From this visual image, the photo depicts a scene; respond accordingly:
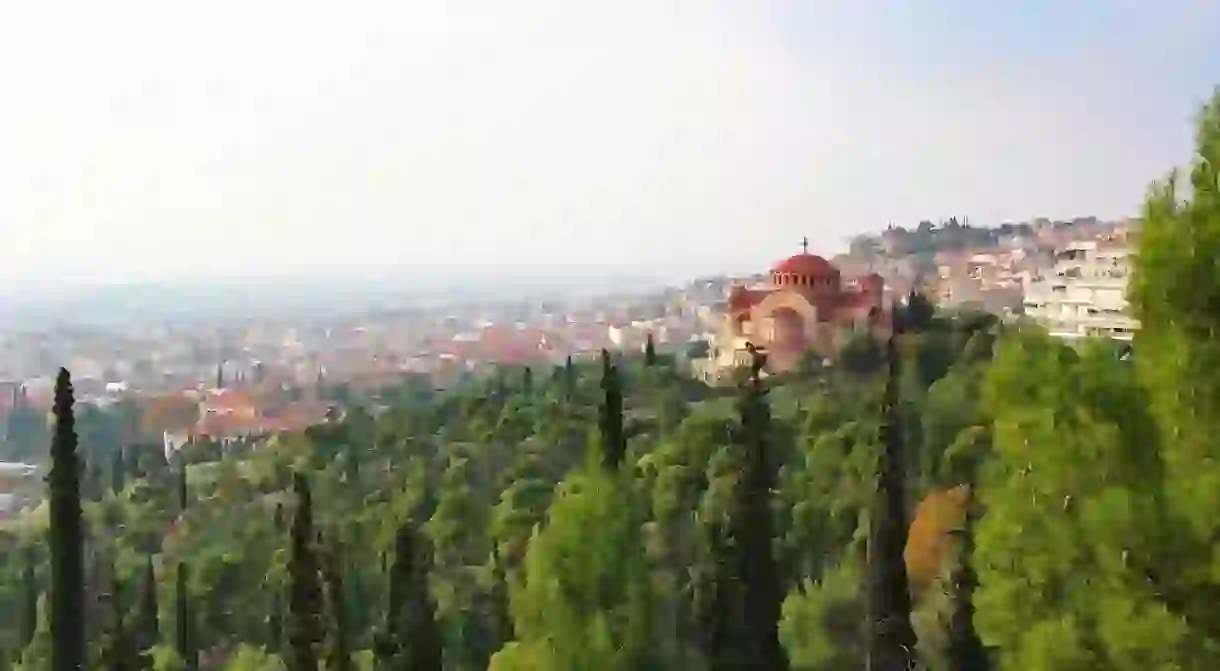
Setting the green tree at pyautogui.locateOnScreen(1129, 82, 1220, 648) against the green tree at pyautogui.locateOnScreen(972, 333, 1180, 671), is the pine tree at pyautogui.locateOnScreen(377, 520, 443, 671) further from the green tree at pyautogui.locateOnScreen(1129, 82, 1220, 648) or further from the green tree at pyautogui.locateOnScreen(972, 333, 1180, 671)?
the green tree at pyautogui.locateOnScreen(1129, 82, 1220, 648)

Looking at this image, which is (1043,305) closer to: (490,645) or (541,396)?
(541,396)

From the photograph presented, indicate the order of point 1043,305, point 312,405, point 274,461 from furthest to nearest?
point 312,405, point 1043,305, point 274,461

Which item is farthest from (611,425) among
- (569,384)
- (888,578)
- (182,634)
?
(569,384)

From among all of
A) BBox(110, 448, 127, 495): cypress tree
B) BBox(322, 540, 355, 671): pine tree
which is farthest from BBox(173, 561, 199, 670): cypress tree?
BBox(110, 448, 127, 495): cypress tree

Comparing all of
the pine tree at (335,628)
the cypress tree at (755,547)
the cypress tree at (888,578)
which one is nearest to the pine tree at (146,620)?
the pine tree at (335,628)

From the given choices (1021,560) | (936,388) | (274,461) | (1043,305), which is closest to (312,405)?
(274,461)
